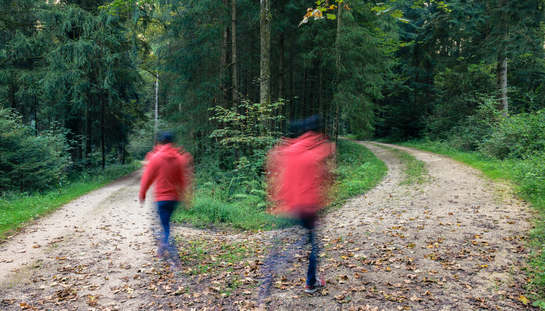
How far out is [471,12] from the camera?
1498 centimetres

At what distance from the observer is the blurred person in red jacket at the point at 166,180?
496cm

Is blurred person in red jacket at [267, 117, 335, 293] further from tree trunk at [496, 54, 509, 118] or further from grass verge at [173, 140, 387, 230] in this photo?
tree trunk at [496, 54, 509, 118]

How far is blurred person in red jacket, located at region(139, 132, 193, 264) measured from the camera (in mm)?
4957

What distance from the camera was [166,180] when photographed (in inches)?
196

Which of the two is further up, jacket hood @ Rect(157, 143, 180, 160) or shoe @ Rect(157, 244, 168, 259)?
jacket hood @ Rect(157, 143, 180, 160)

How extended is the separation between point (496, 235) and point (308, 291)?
13.7 ft

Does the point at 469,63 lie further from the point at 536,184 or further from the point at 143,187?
the point at 143,187

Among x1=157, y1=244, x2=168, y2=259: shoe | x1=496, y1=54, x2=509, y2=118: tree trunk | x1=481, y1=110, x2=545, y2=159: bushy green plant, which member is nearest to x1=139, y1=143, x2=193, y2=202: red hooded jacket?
x1=157, y1=244, x2=168, y2=259: shoe

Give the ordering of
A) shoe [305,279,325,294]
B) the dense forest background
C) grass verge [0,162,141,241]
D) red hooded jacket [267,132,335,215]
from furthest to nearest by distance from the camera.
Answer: the dense forest background, grass verge [0,162,141,241], shoe [305,279,325,294], red hooded jacket [267,132,335,215]

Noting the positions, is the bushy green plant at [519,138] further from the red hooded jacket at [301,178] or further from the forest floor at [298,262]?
→ the red hooded jacket at [301,178]

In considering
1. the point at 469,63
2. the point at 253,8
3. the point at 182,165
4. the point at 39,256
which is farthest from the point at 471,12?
the point at 39,256

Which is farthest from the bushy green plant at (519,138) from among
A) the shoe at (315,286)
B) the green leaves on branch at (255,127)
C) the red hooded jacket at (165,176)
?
the red hooded jacket at (165,176)

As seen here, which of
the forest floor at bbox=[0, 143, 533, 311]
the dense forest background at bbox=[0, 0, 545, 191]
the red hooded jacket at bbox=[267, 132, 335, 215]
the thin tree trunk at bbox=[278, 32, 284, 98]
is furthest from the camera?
the thin tree trunk at bbox=[278, 32, 284, 98]

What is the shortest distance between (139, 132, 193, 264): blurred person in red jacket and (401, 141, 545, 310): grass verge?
5306 millimetres
